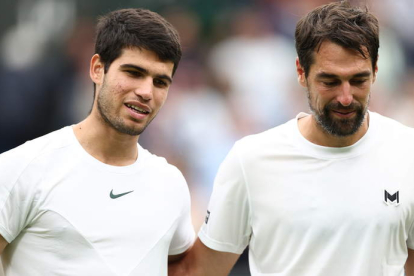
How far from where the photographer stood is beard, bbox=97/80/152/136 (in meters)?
2.92

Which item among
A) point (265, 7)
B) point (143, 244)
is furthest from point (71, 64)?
point (143, 244)

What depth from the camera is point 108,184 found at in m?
2.87

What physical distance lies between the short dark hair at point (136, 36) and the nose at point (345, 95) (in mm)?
801

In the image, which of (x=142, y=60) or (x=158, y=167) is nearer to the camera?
(x=142, y=60)

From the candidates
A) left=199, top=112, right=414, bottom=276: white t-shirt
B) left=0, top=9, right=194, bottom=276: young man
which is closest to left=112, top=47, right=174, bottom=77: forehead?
left=0, top=9, right=194, bottom=276: young man

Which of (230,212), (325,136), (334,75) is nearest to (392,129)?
(325,136)

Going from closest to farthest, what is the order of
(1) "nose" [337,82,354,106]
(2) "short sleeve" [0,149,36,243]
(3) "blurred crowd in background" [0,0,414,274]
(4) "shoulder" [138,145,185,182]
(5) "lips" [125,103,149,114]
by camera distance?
1. (2) "short sleeve" [0,149,36,243]
2. (1) "nose" [337,82,354,106]
3. (5) "lips" [125,103,149,114]
4. (4) "shoulder" [138,145,185,182]
5. (3) "blurred crowd in background" [0,0,414,274]

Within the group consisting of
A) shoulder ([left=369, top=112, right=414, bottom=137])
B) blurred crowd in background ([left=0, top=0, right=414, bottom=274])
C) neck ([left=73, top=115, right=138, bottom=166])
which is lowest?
blurred crowd in background ([left=0, top=0, right=414, bottom=274])

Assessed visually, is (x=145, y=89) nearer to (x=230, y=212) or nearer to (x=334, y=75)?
(x=230, y=212)

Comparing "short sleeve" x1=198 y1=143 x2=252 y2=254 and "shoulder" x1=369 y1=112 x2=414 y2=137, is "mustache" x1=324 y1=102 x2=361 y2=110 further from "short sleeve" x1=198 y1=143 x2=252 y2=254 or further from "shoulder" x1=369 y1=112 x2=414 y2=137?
"short sleeve" x1=198 y1=143 x2=252 y2=254

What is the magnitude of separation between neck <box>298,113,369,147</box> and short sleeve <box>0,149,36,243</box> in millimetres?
1281

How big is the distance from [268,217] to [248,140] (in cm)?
40

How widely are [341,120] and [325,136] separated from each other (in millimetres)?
149

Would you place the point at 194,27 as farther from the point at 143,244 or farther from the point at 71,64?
the point at 143,244
